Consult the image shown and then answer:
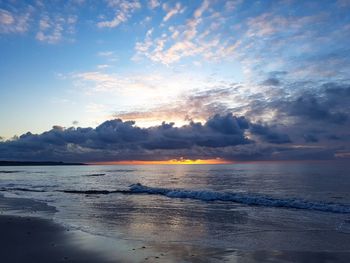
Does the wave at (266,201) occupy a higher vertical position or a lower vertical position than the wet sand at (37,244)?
lower

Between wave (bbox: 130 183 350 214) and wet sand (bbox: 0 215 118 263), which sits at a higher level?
wet sand (bbox: 0 215 118 263)

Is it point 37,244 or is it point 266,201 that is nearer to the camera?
point 37,244

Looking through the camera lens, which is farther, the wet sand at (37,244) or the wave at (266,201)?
the wave at (266,201)

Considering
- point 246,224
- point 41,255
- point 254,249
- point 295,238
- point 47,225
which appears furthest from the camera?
point 246,224

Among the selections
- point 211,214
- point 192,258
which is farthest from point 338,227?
point 192,258

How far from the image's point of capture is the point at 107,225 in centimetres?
1831

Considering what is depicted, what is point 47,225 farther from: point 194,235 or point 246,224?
point 246,224

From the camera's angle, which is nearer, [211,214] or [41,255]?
[41,255]

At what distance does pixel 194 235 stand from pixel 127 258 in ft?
16.7

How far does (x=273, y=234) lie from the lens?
53.5ft

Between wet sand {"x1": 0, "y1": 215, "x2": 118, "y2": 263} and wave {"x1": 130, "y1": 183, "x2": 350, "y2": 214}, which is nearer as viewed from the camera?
wet sand {"x1": 0, "y1": 215, "x2": 118, "y2": 263}

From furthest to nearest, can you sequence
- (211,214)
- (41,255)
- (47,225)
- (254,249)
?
(211,214) → (47,225) → (254,249) → (41,255)

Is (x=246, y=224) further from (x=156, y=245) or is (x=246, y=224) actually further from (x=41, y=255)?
(x=41, y=255)

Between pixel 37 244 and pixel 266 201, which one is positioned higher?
pixel 37 244
